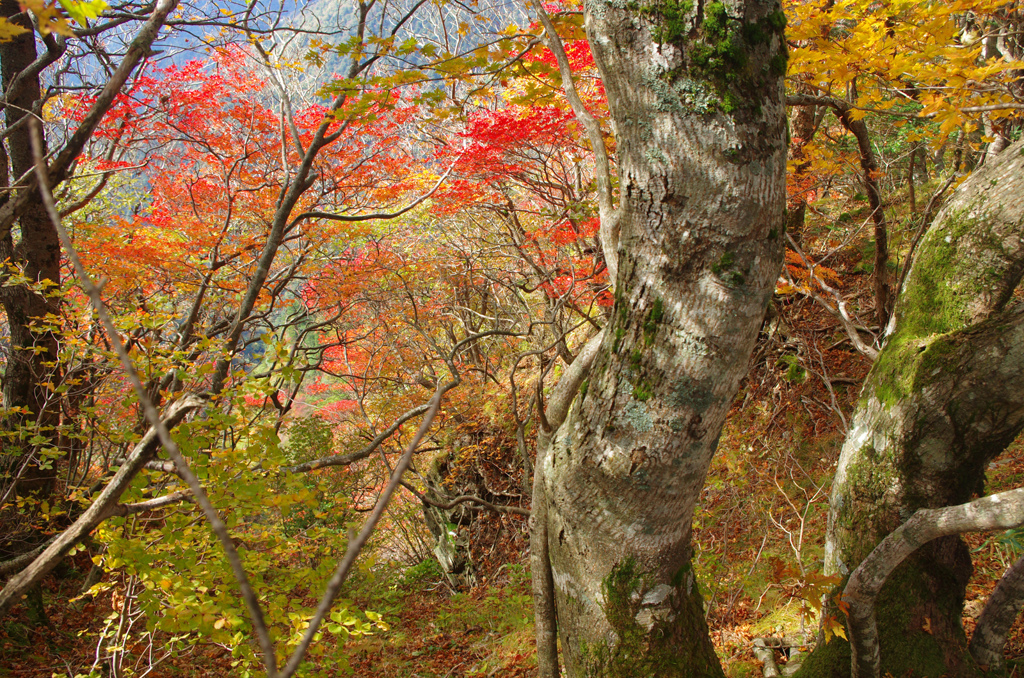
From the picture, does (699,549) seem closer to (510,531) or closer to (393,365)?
(510,531)

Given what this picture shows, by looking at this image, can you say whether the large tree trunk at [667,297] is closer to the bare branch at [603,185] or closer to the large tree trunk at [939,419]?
the bare branch at [603,185]

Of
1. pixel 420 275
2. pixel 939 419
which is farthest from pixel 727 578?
pixel 420 275

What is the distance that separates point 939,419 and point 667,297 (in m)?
1.27

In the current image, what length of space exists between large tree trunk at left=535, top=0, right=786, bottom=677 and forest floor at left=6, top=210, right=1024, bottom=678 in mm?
1958

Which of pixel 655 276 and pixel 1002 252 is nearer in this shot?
pixel 655 276

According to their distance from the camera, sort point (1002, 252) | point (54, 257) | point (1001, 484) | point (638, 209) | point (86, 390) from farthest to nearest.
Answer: point (54, 257) → point (1001, 484) → point (86, 390) → point (1002, 252) → point (638, 209)

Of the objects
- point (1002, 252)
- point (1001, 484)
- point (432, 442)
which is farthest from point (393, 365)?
point (1002, 252)

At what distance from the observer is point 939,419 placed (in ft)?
6.91

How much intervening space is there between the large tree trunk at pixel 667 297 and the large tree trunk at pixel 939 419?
3.03ft

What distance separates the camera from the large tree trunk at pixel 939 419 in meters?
2.08

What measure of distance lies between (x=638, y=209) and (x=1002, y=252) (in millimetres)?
1549

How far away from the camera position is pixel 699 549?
193 inches

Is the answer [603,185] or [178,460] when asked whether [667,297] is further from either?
[178,460]

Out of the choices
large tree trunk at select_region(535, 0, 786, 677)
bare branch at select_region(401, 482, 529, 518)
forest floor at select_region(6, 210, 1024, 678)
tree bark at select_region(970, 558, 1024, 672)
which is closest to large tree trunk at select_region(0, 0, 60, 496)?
forest floor at select_region(6, 210, 1024, 678)
